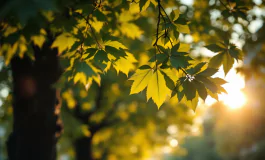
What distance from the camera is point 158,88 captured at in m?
1.84

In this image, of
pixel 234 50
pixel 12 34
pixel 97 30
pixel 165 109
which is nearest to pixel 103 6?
pixel 97 30

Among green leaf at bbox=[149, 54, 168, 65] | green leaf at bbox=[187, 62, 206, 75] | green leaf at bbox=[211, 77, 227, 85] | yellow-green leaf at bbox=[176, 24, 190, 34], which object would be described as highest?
yellow-green leaf at bbox=[176, 24, 190, 34]

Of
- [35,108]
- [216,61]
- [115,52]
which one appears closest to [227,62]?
[216,61]

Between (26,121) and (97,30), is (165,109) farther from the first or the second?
(97,30)

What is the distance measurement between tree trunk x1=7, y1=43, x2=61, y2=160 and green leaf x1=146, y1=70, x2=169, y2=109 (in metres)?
2.51

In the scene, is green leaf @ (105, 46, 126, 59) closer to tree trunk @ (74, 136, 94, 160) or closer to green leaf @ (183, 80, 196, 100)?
green leaf @ (183, 80, 196, 100)

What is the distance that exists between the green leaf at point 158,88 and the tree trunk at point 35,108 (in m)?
2.51

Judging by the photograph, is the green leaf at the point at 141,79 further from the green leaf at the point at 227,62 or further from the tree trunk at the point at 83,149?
the tree trunk at the point at 83,149

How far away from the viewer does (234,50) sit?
204 centimetres

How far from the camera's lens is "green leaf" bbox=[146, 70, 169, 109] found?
1.83 m

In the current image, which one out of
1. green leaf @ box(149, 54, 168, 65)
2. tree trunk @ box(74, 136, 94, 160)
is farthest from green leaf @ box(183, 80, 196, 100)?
tree trunk @ box(74, 136, 94, 160)

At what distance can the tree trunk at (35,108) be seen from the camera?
3662 mm

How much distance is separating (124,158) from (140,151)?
3.08 ft

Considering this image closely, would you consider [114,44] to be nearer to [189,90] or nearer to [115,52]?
[115,52]
